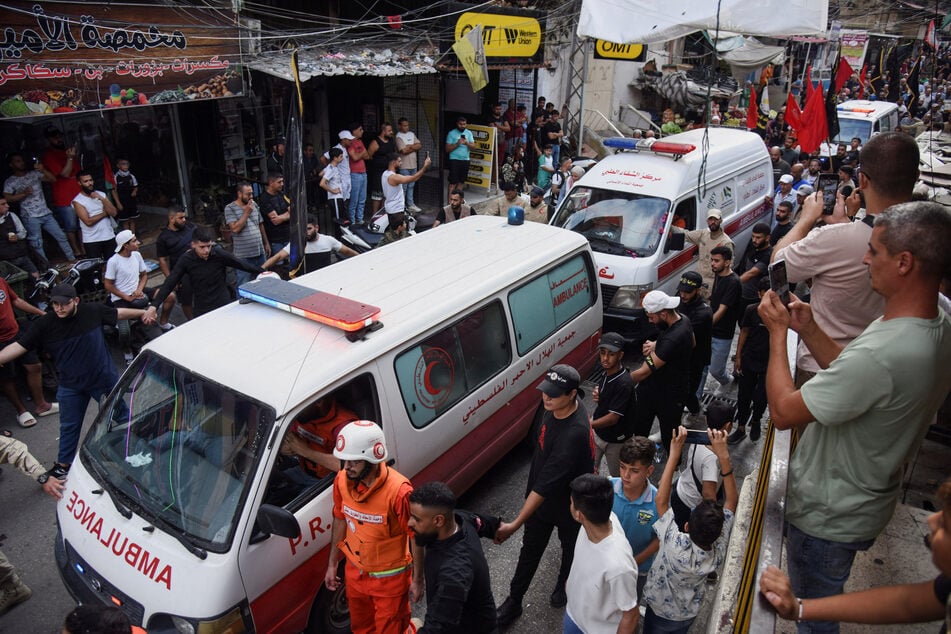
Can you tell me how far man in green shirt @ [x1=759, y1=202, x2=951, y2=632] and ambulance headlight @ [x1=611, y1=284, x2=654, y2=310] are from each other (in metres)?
5.46

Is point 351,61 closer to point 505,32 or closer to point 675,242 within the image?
point 505,32

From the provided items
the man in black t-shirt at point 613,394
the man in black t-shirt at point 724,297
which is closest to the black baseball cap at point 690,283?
the man in black t-shirt at point 724,297

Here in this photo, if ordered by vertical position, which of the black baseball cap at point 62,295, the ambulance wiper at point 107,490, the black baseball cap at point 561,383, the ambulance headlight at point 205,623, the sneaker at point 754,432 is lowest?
the sneaker at point 754,432

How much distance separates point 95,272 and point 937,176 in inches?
384

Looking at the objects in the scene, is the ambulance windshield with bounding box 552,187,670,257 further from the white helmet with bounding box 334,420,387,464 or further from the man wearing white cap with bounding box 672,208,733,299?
the white helmet with bounding box 334,420,387,464

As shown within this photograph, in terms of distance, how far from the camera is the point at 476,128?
14812 mm

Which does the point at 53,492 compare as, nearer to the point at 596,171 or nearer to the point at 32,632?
the point at 32,632

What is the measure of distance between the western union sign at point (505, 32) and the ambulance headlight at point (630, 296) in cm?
616

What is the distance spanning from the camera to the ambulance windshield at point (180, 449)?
367 cm

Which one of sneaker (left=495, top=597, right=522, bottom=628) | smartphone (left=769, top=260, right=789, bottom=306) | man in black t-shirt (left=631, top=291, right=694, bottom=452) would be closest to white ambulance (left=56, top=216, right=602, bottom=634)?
sneaker (left=495, top=597, right=522, bottom=628)

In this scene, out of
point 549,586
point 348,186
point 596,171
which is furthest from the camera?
point 348,186

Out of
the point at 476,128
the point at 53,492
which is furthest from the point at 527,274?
the point at 476,128

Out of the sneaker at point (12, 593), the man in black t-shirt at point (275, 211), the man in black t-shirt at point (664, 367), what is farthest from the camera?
the man in black t-shirt at point (275, 211)

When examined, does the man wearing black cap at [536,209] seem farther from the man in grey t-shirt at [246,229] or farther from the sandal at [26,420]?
the sandal at [26,420]
